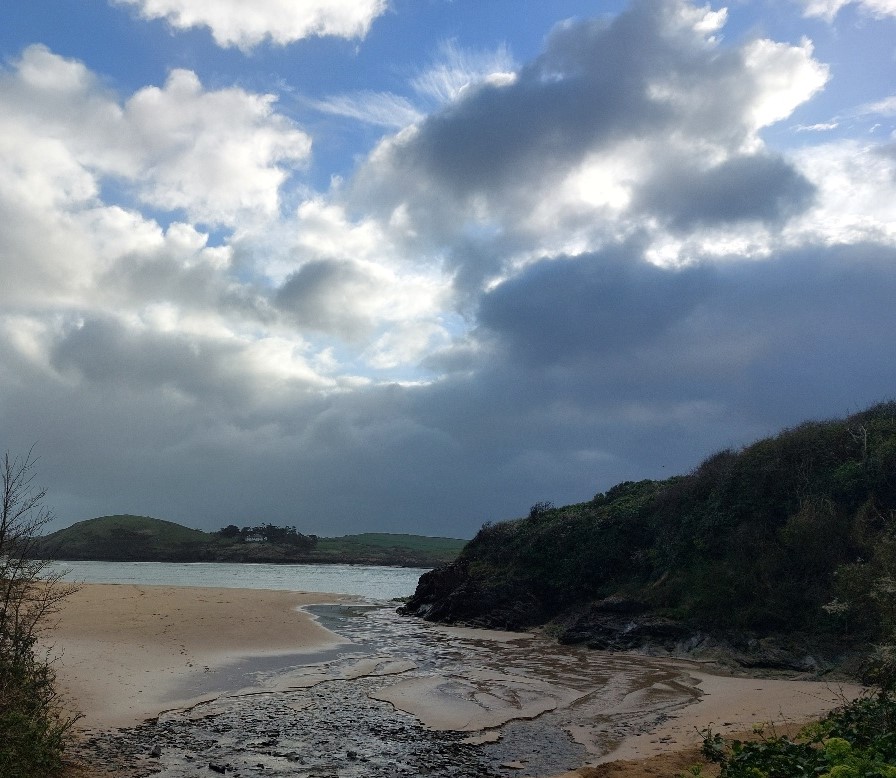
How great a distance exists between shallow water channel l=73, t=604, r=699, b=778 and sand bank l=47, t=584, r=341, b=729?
3.16ft

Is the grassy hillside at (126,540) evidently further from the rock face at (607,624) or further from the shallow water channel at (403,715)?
the shallow water channel at (403,715)

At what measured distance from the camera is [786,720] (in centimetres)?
1398

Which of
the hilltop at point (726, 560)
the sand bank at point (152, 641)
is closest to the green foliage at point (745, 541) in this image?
the hilltop at point (726, 560)

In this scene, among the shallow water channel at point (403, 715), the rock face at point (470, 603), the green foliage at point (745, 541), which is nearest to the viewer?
the shallow water channel at point (403, 715)

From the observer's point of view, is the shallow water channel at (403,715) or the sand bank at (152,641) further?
the sand bank at (152,641)

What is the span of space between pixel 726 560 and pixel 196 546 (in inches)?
4767

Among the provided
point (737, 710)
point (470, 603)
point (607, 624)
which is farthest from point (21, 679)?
point (470, 603)

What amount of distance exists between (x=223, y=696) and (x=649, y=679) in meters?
11.8

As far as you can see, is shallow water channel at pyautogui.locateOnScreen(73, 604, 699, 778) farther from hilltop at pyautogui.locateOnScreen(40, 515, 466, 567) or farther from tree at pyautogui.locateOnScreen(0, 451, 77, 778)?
hilltop at pyautogui.locateOnScreen(40, 515, 466, 567)

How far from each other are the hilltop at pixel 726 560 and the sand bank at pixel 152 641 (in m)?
10.2

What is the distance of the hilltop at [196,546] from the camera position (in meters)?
123

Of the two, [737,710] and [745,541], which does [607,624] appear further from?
[737,710]

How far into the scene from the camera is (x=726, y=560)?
89.2 feet

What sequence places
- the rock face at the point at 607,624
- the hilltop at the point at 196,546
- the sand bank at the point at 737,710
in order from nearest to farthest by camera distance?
1. the sand bank at the point at 737,710
2. the rock face at the point at 607,624
3. the hilltop at the point at 196,546
